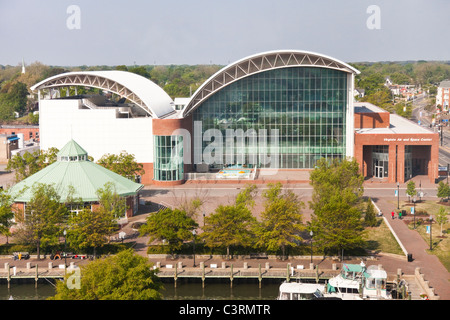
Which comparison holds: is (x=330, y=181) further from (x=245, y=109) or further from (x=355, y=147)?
(x=245, y=109)

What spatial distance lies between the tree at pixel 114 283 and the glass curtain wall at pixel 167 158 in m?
47.2

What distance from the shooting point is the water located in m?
42.9

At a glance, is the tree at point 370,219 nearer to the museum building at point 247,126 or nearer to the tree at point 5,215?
the museum building at point 247,126

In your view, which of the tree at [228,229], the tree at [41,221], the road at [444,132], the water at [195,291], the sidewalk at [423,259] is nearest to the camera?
the sidewalk at [423,259]

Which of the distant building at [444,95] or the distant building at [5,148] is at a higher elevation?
the distant building at [444,95]

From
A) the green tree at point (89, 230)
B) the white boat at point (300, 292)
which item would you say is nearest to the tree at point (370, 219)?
the white boat at point (300, 292)

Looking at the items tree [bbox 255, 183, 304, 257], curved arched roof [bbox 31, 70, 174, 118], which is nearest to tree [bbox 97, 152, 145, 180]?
curved arched roof [bbox 31, 70, 174, 118]

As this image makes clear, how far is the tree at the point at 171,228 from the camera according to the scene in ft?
156

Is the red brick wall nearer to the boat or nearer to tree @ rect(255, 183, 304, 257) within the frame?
tree @ rect(255, 183, 304, 257)

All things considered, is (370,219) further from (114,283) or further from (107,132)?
(107,132)

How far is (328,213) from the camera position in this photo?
155 ft

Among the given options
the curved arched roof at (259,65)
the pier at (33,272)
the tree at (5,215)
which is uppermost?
the curved arched roof at (259,65)

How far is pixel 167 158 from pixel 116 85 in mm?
13025

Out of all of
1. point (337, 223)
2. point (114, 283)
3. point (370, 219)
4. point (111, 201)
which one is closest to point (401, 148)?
point (370, 219)
